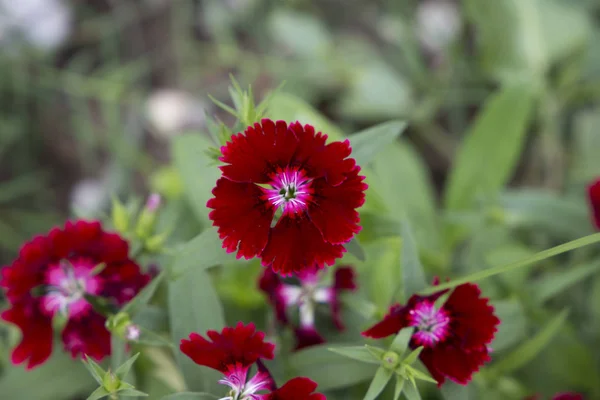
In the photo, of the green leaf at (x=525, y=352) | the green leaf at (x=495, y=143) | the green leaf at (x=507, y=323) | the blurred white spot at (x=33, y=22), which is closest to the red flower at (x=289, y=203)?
the green leaf at (x=507, y=323)

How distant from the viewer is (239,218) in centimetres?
87

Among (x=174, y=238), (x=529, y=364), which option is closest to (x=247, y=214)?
(x=174, y=238)

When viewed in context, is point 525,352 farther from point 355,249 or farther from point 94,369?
point 94,369

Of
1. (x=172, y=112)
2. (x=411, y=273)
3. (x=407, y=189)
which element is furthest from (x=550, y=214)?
(x=172, y=112)

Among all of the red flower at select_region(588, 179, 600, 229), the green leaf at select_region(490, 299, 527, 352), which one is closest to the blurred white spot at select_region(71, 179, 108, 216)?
the green leaf at select_region(490, 299, 527, 352)

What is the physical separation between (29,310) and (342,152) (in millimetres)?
654

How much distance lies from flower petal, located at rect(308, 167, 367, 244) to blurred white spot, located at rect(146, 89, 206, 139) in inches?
58.9

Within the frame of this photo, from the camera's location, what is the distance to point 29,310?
109 cm

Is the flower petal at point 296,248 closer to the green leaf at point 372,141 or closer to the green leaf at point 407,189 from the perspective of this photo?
the green leaf at point 372,141

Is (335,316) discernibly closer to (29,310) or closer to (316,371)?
(316,371)

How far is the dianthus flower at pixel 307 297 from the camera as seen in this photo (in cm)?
120

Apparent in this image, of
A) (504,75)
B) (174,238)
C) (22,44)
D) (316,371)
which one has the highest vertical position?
(22,44)

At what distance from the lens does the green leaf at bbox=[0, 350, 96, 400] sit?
1.36m

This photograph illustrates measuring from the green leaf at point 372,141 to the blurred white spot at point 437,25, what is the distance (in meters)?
1.37
